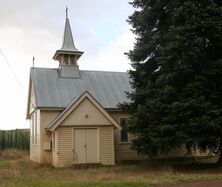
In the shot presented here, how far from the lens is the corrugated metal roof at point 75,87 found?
1174 inches

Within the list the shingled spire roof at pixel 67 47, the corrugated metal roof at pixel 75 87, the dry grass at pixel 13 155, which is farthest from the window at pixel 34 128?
the shingled spire roof at pixel 67 47

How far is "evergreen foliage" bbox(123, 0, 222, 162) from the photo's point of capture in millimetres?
19938

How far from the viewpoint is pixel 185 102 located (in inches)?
791

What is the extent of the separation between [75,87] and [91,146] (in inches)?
252

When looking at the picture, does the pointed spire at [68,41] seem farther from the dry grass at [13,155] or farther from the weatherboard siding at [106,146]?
the dry grass at [13,155]

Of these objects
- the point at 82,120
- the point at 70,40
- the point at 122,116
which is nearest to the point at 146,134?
the point at 82,120

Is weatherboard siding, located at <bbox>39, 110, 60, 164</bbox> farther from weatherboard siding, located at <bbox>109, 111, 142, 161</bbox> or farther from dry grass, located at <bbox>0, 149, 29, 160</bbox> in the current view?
dry grass, located at <bbox>0, 149, 29, 160</bbox>

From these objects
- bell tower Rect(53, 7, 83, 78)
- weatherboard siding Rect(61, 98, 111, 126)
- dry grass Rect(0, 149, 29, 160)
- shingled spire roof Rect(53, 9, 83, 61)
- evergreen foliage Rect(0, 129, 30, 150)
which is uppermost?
shingled spire roof Rect(53, 9, 83, 61)

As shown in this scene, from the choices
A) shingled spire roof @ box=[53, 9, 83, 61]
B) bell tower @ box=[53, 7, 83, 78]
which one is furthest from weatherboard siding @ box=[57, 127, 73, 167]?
shingled spire roof @ box=[53, 9, 83, 61]

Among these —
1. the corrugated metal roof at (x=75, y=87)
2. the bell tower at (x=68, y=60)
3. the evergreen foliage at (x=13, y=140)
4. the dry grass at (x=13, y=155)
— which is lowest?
the dry grass at (x=13, y=155)

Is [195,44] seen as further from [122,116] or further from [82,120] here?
[122,116]

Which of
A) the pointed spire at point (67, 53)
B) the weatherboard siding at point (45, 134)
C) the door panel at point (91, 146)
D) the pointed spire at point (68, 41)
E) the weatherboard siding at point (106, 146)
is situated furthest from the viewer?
the pointed spire at point (68, 41)

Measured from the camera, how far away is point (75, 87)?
104 ft

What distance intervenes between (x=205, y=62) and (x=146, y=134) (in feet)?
15.7
